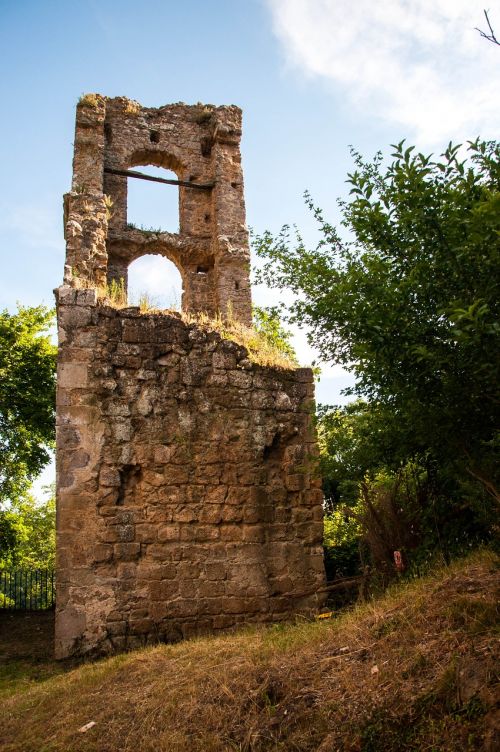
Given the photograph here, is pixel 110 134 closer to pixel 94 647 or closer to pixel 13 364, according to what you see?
pixel 13 364

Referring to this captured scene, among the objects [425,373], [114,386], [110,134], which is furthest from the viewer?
[110,134]

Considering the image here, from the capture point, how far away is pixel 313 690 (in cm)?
479

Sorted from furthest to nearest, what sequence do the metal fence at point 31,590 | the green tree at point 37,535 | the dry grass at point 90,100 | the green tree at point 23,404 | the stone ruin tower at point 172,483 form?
1. the green tree at point 37,535
2. the dry grass at point 90,100
3. the green tree at point 23,404
4. the metal fence at point 31,590
5. the stone ruin tower at point 172,483

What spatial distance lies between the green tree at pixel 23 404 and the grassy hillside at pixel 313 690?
36.1 ft

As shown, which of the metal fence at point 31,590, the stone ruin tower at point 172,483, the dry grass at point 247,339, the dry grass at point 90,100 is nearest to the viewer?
the stone ruin tower at point 172,483

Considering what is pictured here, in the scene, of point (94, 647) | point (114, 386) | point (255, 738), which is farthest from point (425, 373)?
point (94, 647)

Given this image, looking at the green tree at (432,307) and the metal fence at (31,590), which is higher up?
the green tree at (432,307)

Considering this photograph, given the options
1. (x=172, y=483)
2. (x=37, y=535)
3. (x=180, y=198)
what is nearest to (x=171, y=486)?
(x=172, y=483)

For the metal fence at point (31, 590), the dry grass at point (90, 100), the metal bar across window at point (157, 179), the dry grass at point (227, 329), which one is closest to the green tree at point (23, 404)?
the metal fence at point (31, 590)

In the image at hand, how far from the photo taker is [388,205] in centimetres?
567

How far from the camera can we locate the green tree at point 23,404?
16766 millimetres

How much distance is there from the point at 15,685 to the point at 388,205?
616 cm

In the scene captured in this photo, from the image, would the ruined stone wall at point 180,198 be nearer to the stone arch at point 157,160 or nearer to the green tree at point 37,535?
the stone arch at point 157,160

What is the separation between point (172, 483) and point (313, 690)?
345cm
